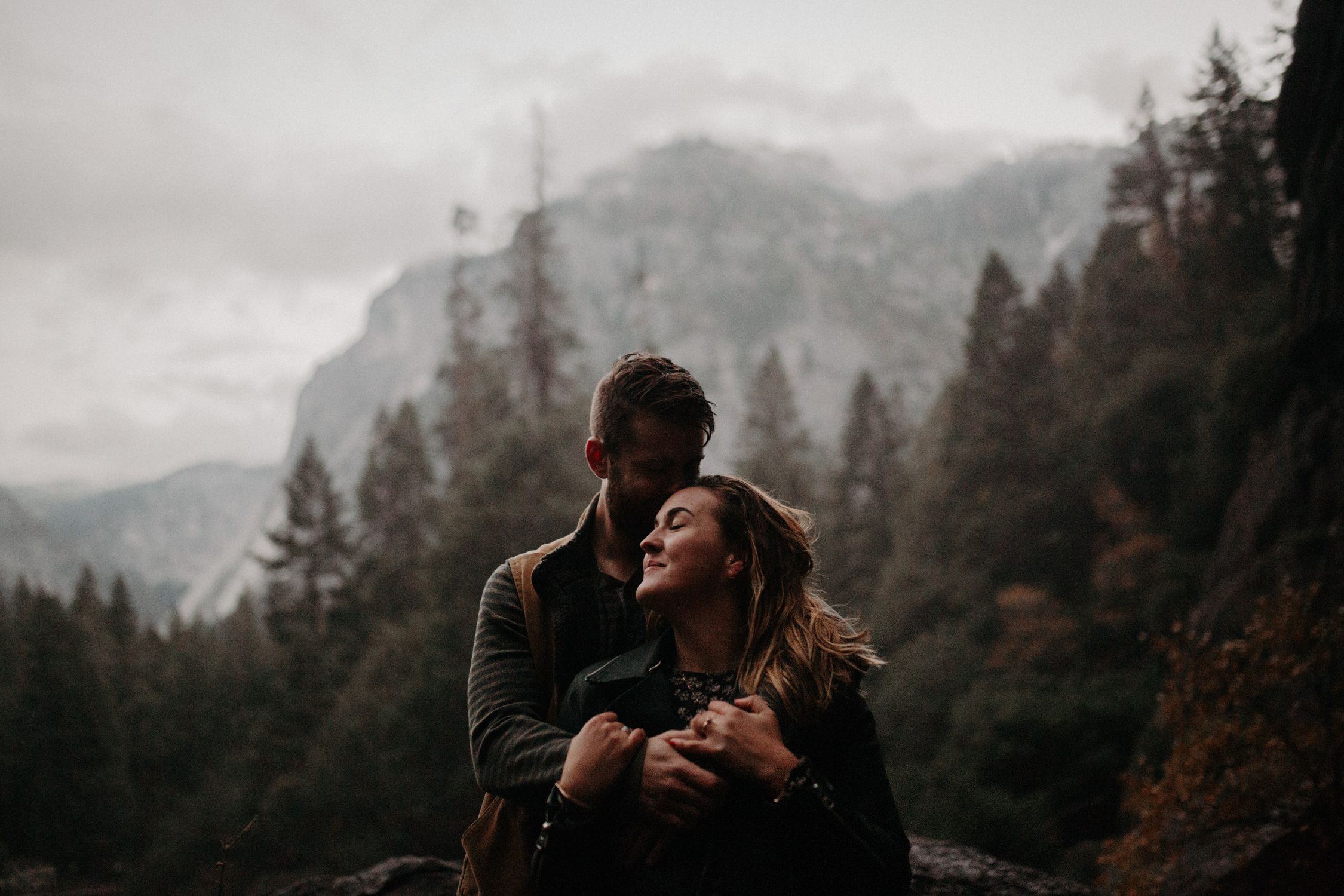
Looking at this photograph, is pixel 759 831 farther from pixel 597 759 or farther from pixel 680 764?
pixel 597 759

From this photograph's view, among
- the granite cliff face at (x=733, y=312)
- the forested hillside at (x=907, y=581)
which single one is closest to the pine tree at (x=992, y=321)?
the forested hillside at (x=907, y=581)

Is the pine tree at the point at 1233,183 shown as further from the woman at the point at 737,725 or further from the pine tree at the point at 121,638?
the pine tree at the point at 121,638

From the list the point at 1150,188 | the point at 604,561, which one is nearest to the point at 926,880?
the point at 604,561

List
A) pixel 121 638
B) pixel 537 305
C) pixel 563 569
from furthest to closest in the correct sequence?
pixel 121 638 < pixel 537 305 < pixel 563 569

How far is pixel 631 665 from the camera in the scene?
8.79 ft

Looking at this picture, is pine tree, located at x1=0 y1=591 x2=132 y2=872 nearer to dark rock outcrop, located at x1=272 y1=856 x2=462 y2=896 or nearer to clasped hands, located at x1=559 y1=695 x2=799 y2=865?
dark rock outcrop, located at x1=272 y1=856 x2=462 y2=896

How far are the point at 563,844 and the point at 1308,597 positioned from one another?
334 inches

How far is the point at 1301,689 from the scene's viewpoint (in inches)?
381

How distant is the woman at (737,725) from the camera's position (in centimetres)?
240

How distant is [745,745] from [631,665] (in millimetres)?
463

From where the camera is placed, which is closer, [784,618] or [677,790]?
[677,790]

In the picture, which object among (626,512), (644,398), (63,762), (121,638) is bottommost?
(121,638)

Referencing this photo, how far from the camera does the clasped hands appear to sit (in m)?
2.37

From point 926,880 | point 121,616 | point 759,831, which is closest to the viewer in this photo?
point 759,831
